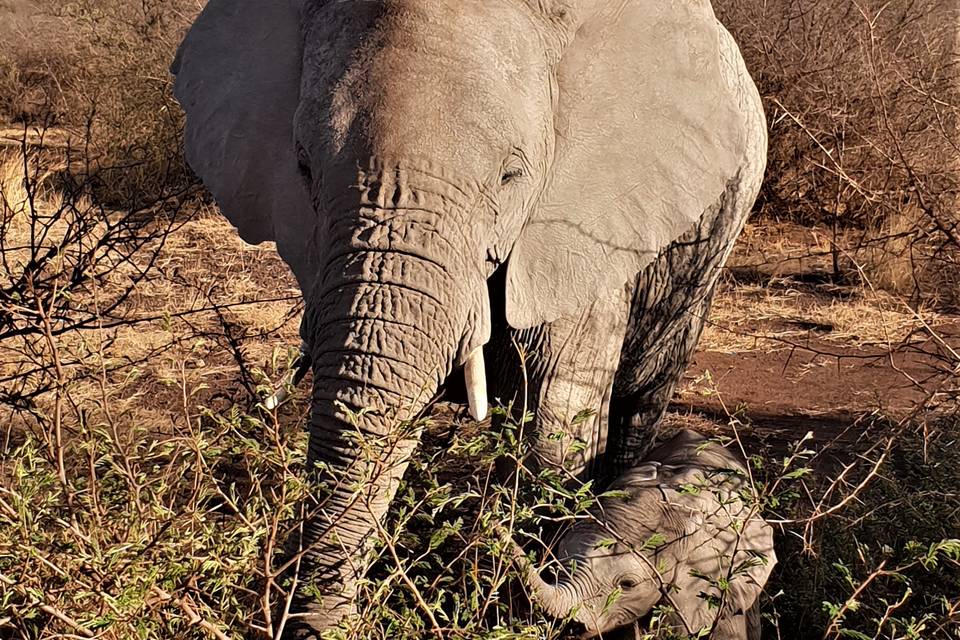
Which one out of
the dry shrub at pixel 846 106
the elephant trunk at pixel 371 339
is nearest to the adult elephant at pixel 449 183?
the elephant trunk at pixel 371 339

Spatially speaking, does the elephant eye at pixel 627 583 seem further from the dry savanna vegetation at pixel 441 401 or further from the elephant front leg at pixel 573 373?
the elephant front leg at pixel 573 373

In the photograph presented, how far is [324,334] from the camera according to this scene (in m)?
2.56

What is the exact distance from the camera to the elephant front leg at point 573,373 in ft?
10.3

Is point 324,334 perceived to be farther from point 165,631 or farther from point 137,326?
point 137,326

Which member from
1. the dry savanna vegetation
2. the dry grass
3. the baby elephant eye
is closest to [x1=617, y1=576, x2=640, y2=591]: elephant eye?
the dry savanna vegetation

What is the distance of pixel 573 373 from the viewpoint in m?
3.20

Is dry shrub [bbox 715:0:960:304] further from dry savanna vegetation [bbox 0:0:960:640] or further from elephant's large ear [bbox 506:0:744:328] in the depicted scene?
elephant's large ear [bbox 506:0:744:328]

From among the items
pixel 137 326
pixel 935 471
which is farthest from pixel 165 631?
pixel 137 326

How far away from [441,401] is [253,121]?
967mm

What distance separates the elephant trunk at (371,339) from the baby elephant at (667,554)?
1.62 ft

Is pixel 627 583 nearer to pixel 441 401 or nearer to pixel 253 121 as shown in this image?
pixel 441 401

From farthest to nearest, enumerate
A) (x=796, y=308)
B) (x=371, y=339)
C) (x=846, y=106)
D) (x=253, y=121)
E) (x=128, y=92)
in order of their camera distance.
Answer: (x=128, y=92) < (x=796, y=308) < (x=846, y=106) < (x=253, y=121) < (x=371, y=339)

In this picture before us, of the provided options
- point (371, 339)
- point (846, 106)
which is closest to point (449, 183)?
point (371, 339)

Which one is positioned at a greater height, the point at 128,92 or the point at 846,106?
the point at 846,106
